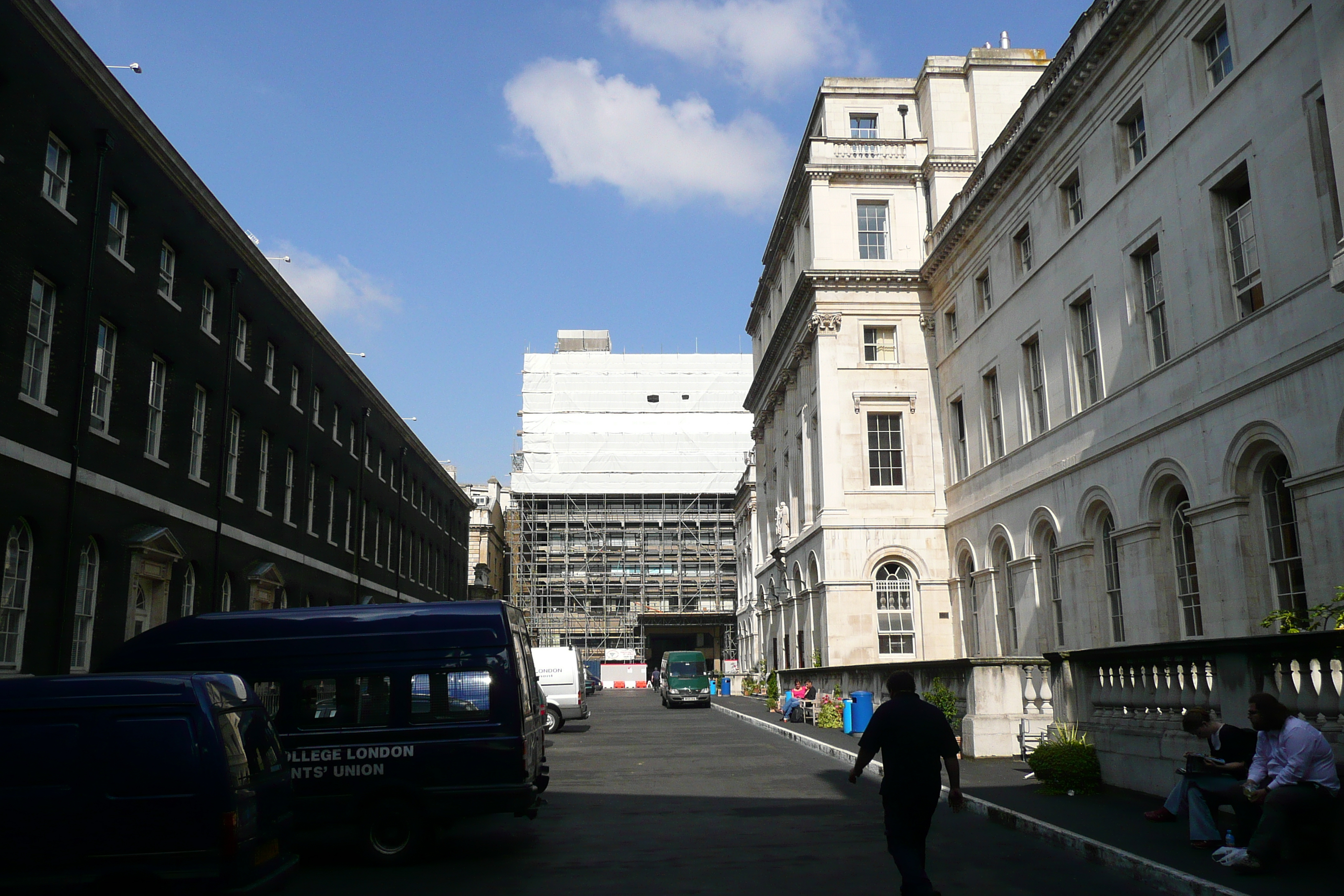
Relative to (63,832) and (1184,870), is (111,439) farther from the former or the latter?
(1184,870)

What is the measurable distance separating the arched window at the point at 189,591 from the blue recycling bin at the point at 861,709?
14.9 meters

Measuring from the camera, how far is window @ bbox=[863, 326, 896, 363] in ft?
125

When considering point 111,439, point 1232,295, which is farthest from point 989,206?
point 111,439

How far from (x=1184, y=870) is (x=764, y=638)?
150 ft

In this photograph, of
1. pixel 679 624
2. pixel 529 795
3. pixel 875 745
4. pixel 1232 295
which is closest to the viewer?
pixel 875 745

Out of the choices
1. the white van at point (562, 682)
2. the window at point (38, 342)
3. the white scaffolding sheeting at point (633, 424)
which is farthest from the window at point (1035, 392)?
the white scaffolding sheeting at point (633, 424)

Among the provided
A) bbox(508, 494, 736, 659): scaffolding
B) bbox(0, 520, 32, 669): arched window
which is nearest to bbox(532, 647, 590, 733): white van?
bbox(0, 520, 32, 669): arched window

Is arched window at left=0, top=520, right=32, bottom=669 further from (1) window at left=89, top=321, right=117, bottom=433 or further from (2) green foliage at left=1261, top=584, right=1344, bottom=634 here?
(2) green foliage at left=1261, top=584, right=1344, bottom=634

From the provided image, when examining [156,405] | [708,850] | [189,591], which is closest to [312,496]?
[189,591]

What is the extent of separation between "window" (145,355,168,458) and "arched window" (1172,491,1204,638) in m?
20.5

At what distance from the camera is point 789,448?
4522cm

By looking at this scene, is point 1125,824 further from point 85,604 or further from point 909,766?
point 85,604

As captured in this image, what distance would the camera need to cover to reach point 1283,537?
59.8ft

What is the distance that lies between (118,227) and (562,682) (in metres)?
16.9
